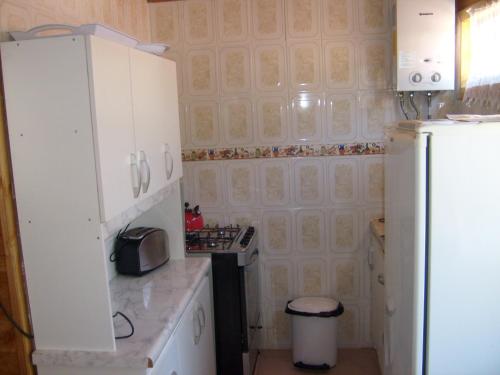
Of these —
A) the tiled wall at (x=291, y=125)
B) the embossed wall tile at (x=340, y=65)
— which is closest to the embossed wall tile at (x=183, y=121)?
the tiled wall at (x=291, y=125)

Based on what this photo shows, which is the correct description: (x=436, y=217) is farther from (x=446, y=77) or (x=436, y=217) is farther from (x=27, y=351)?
(x=446, y=77)

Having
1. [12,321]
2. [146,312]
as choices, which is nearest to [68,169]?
[12,321]

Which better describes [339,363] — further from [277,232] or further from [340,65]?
[340,65]

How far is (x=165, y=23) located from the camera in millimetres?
3039

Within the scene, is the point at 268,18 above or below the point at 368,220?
above

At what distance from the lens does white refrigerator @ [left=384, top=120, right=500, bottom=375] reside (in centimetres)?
145

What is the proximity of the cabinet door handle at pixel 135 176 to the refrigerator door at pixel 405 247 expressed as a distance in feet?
2.97

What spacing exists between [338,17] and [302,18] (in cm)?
22

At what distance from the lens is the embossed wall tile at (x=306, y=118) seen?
9.84ft

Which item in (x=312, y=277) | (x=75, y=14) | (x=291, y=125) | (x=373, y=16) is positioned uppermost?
(x=373, y=16)

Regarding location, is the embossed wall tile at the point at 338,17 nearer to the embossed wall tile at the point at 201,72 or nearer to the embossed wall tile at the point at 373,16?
the embossed wall tile at the point at 373,16

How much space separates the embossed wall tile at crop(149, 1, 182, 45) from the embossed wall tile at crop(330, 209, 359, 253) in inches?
59.5

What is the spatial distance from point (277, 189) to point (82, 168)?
1.81 m

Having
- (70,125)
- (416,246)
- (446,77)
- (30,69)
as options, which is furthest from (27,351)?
(446,77)
